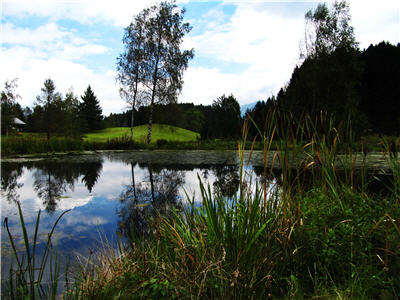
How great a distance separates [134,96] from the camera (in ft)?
66.4

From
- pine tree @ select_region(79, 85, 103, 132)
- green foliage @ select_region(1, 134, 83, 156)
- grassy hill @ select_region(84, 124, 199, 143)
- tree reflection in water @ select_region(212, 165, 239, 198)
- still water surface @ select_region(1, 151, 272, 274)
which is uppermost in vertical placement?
pine tree @ select_region(79, 85, 103, 132)

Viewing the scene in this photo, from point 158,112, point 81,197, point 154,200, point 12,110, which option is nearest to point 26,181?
point 81,197

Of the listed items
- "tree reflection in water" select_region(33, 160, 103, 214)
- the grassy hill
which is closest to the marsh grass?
"tree reflection in water" select_region(33, 160, 103, 214)

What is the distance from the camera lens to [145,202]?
4.18m

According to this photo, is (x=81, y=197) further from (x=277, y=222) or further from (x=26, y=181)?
(x=277, y=222)

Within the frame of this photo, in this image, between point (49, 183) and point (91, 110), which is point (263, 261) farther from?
point (91, 110)

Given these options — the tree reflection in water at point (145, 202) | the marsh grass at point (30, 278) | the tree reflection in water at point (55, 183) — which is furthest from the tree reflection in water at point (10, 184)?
the marsh grass at point (30, 278)

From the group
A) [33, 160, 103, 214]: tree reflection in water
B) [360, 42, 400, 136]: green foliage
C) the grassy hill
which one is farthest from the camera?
the grassy hill

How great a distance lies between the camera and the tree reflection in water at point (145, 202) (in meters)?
3.06

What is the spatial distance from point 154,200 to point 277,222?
8.29 ft

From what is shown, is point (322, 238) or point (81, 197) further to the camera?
point (81, 197)

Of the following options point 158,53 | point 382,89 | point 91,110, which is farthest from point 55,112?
point 382,89

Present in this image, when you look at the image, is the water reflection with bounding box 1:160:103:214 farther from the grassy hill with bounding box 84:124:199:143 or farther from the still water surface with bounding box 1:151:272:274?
the grassy hill with bounding box 84:124:199:143

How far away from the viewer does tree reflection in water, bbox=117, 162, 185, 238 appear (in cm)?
306
